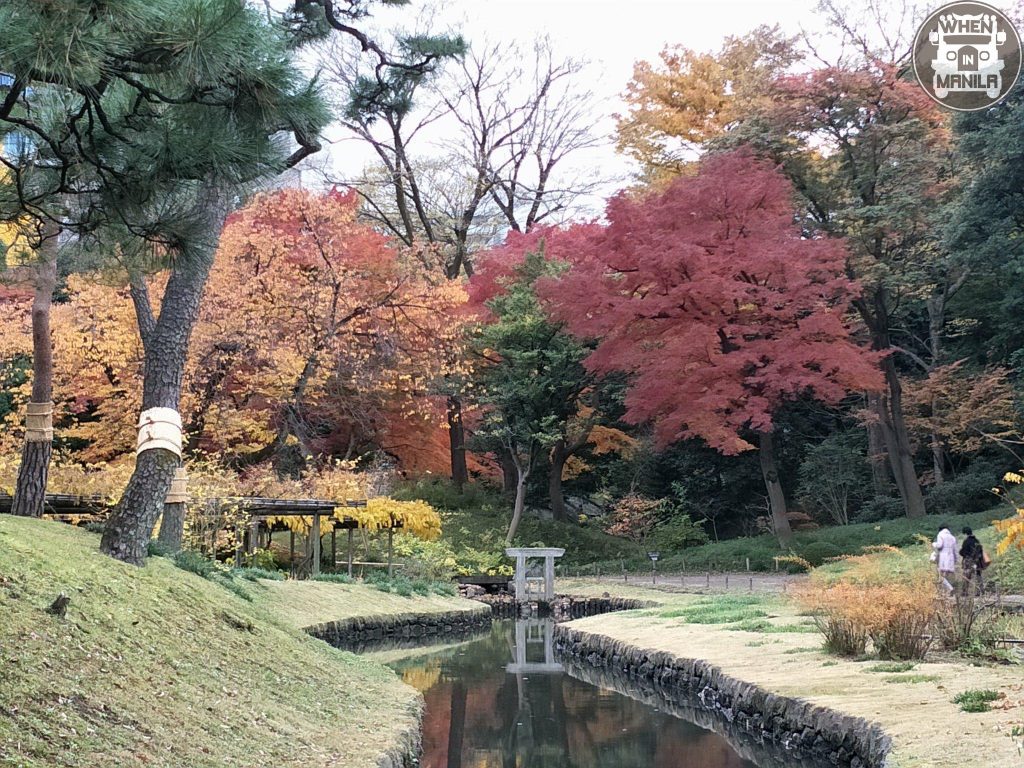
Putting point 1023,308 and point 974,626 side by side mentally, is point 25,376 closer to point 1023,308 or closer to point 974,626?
point 974,626

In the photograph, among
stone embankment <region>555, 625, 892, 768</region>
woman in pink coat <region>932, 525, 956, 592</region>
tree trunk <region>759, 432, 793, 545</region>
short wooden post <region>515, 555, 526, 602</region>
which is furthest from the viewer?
tree trunk <region>759, 432, 793, 545</region>

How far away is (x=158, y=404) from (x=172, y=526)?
8.74 ft

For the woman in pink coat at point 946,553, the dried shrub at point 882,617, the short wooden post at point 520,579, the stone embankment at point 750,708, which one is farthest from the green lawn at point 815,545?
the dried shrub at point 882,617

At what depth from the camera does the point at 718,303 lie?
2069cm

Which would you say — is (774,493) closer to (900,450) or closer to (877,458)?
(900,450)

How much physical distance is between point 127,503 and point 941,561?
9.63 metres

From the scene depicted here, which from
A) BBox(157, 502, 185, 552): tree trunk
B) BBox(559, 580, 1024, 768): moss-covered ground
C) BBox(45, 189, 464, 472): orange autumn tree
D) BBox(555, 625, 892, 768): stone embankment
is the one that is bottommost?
BBox(555, 625, 892, 768): stone embankment

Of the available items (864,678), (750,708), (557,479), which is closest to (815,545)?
(557,479)

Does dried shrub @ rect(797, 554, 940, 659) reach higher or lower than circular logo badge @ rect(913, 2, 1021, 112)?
lower

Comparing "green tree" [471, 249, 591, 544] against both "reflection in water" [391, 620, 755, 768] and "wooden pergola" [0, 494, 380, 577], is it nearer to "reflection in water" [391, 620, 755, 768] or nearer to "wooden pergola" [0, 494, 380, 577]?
"wooden pergola" [0, 494, 380, 577]

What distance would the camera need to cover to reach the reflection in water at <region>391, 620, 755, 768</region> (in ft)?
26.4

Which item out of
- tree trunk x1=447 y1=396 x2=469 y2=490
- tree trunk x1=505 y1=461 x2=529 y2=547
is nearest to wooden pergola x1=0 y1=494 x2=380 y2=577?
tree trunk x1=505 y1=461 x2=529 y2=547

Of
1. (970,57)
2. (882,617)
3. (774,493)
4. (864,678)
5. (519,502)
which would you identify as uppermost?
(970,57)

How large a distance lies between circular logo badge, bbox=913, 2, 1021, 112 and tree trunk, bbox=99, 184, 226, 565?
1505cm
